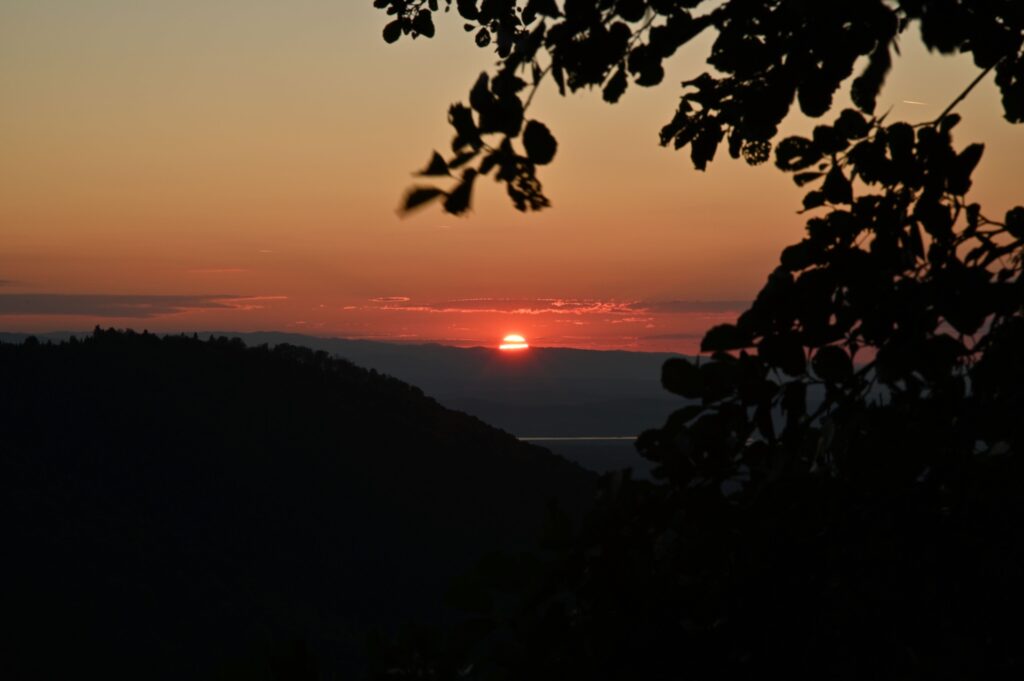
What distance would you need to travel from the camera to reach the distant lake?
113 m

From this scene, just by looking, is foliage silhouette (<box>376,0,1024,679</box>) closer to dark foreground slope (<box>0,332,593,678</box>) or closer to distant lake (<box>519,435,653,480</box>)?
dark foreground slope (<box>0,332,593,678</box>)

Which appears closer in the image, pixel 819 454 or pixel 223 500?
pixel 819 454

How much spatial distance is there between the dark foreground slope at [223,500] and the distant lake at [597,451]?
5041 centimetres

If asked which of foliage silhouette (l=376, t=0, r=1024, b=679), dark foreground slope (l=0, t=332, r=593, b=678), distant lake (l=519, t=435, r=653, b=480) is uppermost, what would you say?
foliage silhouette (l=376, t=0, r=1024, b=679)

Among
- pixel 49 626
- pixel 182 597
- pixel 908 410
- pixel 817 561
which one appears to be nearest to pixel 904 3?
pixel 908 410

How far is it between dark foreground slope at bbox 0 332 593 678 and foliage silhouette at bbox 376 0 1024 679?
3440 cm

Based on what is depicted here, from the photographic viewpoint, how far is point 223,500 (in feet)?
155

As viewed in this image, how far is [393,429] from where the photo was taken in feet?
173

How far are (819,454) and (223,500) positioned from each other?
45627 millimetres

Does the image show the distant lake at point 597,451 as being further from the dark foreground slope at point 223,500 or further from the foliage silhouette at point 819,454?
the foliage silhouette at point 819,454

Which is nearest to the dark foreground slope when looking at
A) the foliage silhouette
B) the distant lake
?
the foliage silhouette

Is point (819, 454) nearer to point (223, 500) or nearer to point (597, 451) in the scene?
point (223, 500)

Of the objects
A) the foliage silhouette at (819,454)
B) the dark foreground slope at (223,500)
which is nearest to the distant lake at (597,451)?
the dark foreground slope at (223,500)

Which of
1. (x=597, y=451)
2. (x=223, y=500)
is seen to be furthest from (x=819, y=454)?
(x=597, y=451)
